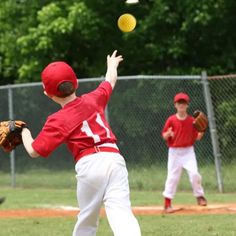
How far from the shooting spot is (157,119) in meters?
15.1

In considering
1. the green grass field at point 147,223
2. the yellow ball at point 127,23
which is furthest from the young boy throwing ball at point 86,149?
the green grass field at point 147,223

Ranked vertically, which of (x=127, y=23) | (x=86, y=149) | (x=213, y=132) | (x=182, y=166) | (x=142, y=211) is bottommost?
(x=142, y=211)

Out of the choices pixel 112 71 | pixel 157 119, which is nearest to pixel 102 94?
pixel 112 71

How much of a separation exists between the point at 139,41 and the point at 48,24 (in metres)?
2.60

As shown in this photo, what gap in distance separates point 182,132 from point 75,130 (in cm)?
555

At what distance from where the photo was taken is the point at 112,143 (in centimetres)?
Result: 609

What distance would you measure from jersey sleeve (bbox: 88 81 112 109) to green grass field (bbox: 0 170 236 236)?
2.45 m

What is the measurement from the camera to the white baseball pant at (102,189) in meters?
5.80

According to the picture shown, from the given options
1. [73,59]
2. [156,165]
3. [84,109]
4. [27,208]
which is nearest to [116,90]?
[156,165]

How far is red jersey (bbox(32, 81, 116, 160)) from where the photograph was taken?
19.4 feet

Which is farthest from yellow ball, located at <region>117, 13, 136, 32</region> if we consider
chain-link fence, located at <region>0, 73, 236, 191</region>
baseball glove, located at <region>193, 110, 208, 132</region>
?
chain-link fence, located at <region>0, 73, 236, 191</region>

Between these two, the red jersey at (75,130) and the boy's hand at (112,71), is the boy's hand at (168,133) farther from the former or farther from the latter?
the red jersey at (75,130)

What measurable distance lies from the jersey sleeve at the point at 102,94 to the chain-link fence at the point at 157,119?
301 inches

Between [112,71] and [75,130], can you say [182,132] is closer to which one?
[112,71]
